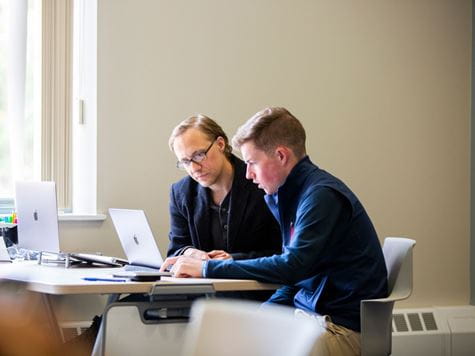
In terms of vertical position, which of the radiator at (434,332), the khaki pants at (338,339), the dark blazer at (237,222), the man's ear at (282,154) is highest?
the man's ear at (282,154)

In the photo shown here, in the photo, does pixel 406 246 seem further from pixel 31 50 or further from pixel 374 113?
pixel 31 50

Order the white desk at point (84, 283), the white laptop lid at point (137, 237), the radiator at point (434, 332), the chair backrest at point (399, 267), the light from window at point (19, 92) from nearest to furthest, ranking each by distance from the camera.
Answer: the white desk at point (84, 283), the chair backrest at point (399, 267), the white laptop lid at point (137, 237), the light from window at point (19, 92), the radiator at point (434, 332)

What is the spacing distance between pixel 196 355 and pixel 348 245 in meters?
1.15

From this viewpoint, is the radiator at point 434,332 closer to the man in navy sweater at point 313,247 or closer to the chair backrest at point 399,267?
the chair backrest at point 399,267

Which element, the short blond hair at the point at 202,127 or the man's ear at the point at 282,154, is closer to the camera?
the man's ear at the point at 282,154

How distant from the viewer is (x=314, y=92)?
4.48 meters

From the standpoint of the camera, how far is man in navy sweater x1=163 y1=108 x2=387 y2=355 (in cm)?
259

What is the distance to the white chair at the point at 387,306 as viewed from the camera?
2.57 metres

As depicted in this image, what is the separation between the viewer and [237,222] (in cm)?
320

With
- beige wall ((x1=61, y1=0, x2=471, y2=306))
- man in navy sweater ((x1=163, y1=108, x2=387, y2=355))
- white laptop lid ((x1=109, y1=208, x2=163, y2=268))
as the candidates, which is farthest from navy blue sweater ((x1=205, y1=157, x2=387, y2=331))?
beige wall ((x1=61, y1=0, x2=471, y2=306))

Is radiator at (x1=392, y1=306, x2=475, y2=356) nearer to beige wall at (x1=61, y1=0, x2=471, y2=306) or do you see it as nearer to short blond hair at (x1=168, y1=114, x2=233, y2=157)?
beige wall at (x1=61, y1=0, x2=471, y2=306)

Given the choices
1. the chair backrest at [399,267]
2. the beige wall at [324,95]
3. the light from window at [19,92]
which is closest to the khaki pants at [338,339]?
the chair backrest at [399,267]

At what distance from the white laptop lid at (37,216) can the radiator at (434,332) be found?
2.20 metres

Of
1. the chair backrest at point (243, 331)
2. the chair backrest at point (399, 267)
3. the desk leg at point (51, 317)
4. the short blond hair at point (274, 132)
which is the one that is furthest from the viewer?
the desk leg at point (51, 317)
